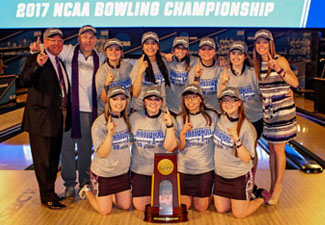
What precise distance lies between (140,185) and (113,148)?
15.4 inches

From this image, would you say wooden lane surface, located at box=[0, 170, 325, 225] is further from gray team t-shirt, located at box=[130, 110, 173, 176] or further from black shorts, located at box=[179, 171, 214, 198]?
gray team t-shirt, located at box=[130, 110, 173, 176]

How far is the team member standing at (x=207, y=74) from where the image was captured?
3979 mm

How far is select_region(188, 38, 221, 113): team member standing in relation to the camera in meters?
3.98

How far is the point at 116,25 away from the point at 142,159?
3847mm

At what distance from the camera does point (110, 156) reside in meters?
3.71

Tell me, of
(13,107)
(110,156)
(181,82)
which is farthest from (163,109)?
(13,107)

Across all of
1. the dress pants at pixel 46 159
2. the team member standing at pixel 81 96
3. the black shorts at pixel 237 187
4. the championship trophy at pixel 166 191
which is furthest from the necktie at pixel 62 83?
the black shorts at pixel 237 187

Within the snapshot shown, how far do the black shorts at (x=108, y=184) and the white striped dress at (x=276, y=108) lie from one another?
1.29 meters

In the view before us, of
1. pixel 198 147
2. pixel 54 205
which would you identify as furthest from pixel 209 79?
pixel 54 205

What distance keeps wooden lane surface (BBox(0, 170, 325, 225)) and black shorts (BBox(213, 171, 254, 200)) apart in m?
0.18

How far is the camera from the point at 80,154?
13.9ft

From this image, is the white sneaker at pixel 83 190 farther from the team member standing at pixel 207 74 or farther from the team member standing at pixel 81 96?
the team member standing at pixel 207 74

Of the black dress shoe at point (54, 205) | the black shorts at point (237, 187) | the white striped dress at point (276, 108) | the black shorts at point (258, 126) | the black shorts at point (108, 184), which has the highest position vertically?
the white striped dress at point (276, 108)

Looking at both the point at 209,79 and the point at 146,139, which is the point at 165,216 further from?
the point at 209,79
